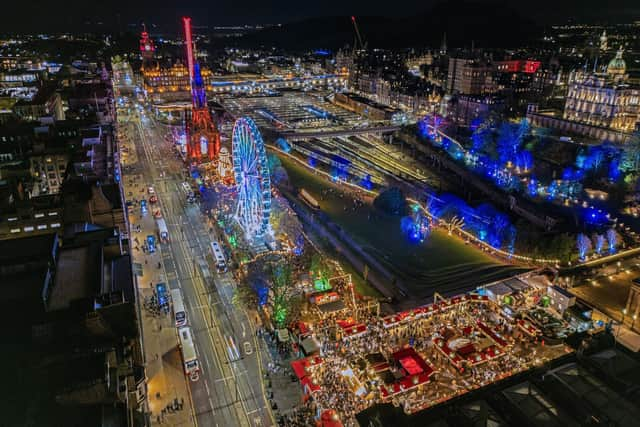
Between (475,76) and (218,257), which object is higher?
(475,76)

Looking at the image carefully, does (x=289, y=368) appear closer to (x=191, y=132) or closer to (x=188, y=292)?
(x=188, y=292)

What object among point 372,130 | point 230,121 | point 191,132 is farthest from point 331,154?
point 230,121

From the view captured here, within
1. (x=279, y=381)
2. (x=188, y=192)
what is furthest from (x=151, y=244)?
(x=279, y=381)

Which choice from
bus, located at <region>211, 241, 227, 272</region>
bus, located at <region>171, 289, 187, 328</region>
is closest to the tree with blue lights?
bus, located at <region>211, 241, 227, 272</region>

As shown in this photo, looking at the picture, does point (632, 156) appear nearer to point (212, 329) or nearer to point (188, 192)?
point (212, 329)

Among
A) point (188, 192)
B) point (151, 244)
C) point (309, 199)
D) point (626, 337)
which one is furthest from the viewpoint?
point (188, 192)

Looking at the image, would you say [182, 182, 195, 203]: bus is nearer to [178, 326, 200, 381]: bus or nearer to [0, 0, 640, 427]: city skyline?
[0, 0, 640, 427]: city skyline

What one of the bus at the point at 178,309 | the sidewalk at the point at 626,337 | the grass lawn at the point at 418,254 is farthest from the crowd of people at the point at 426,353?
the bus at the point at 178,309
